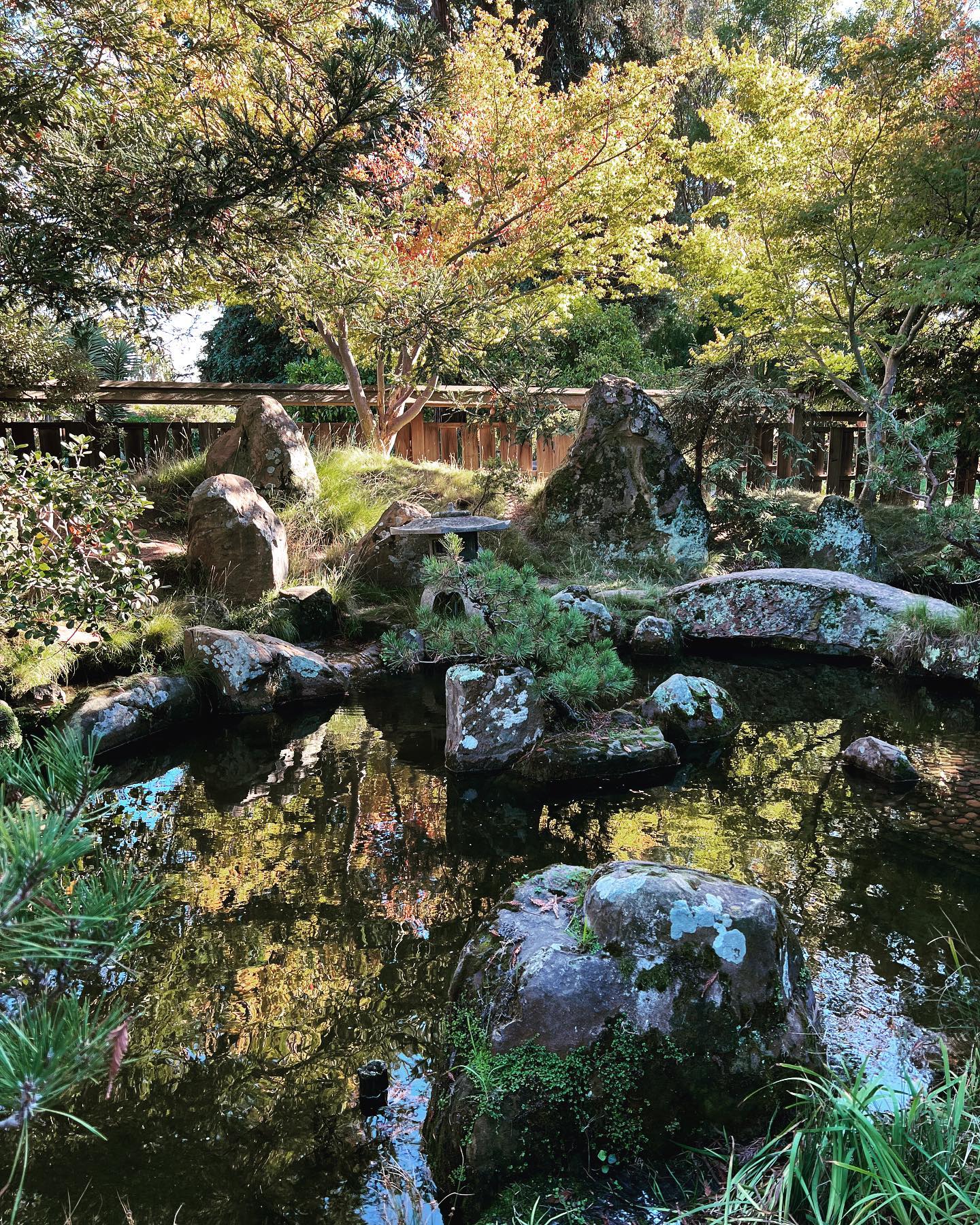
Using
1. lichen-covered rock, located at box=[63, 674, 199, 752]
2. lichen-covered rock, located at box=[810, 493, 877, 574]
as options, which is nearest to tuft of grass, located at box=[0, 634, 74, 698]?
lichen-covered rock, located at box=[63, 674, 199, 752]

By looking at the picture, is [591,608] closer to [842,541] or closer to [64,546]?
[842,541]

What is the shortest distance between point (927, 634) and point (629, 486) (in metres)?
3.92

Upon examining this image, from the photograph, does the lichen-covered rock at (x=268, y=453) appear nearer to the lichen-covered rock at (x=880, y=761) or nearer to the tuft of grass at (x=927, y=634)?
the tuft of grass at (x=927, y=634)

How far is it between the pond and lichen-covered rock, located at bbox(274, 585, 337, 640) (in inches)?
58.0

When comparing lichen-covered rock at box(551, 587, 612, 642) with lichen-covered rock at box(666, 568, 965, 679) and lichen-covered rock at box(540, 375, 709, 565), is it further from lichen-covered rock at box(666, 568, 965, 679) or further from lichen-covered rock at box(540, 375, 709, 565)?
lichen-covered rock at box(540, 375, 709, 565)

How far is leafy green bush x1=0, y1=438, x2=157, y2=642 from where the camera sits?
5.50m

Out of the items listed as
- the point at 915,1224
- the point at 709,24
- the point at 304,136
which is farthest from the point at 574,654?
the point at 709,24

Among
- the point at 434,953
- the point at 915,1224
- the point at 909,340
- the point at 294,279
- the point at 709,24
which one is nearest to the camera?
the point at 915,1224

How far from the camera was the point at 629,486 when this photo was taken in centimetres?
1011

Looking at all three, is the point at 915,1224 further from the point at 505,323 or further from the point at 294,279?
the point at 505,323

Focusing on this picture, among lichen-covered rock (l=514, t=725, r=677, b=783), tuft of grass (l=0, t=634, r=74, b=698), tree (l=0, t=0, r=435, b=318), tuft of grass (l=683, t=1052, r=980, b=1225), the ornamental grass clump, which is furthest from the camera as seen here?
tuft of grass (l=0, t=634, r=74, b=698)

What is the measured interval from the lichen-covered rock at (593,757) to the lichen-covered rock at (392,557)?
3.69 m

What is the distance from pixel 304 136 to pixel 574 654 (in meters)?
3.20

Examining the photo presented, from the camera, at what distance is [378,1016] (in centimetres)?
298
